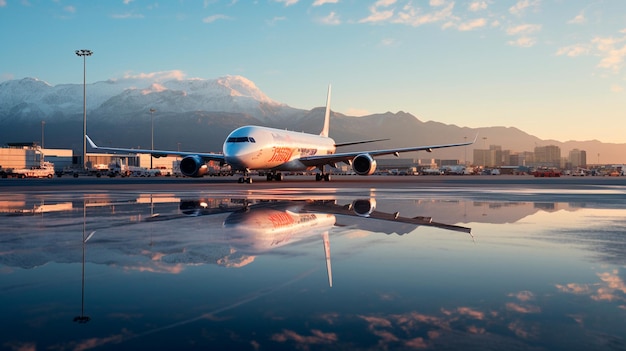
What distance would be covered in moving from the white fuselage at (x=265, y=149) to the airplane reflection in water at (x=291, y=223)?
22889mm

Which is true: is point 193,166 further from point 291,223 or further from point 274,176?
point 291,223

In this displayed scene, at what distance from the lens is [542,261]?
7.68 meters

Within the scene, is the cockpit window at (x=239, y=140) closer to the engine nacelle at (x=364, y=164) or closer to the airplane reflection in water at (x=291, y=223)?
the engine nacelle at (x=364, y=164)

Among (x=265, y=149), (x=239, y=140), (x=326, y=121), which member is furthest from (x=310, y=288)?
(x=326, y=121)

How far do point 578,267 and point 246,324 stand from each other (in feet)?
16.0

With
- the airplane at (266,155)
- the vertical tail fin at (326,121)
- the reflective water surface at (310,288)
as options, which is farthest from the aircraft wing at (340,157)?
the reflective water surface at (310,288)

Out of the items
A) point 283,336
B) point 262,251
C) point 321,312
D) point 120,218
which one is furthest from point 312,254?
point 120,218

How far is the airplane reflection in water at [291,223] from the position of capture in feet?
30.3

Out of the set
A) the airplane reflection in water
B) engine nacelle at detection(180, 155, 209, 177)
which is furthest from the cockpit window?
the airplane reflection in water

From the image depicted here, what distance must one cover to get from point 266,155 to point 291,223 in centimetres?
3035

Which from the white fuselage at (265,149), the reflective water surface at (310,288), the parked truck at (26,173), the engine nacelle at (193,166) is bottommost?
the reflective water surface at (310,288)

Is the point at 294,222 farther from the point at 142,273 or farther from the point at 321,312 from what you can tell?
the point at 321,312

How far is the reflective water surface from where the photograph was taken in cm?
425

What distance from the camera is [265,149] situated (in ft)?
137
